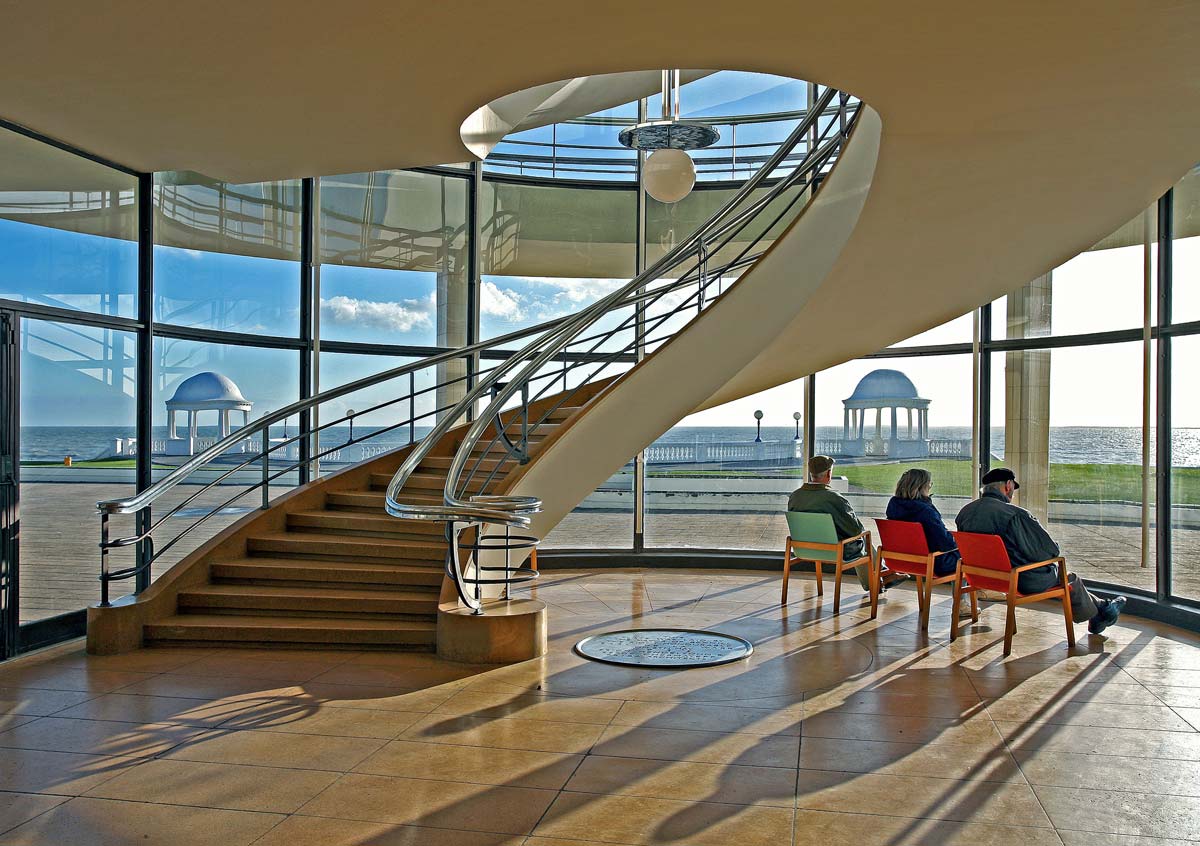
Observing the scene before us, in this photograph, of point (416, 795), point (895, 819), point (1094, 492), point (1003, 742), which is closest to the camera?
point (895, 819)

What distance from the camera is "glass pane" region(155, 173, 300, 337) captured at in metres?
7.66

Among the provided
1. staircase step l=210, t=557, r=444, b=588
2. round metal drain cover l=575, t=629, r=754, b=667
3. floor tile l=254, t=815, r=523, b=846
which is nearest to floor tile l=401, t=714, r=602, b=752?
floor tile l=254, t=815, r=523, b=846

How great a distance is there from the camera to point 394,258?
9555mm

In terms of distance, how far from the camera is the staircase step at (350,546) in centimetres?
690

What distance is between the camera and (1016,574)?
6.06 metres

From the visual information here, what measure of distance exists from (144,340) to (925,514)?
A: 582 cm

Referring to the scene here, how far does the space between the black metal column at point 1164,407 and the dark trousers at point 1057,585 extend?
3.86 feet

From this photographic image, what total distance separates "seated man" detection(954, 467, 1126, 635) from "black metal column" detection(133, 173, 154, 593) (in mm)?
5821

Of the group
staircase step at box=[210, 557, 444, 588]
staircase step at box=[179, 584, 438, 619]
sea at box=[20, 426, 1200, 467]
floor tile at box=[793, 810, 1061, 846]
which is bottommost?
floor tile at box=[793, 810, 1061, 846]

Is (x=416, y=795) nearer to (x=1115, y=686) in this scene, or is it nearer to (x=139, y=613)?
(x=139, y=613)

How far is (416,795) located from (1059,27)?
3635mm

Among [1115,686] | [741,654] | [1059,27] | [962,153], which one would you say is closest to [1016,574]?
[1115,686]

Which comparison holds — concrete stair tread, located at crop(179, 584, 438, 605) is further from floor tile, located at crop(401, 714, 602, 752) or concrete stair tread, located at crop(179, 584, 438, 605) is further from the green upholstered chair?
the green upholstered chair

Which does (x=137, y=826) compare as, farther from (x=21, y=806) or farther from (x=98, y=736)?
(x=98, y=736)
